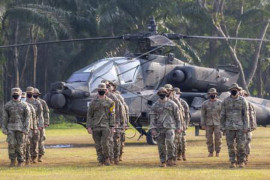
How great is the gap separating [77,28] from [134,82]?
62.1 ft

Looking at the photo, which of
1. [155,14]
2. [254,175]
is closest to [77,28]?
[155,14]

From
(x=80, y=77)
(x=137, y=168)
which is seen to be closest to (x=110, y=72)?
(x=80, y=77)

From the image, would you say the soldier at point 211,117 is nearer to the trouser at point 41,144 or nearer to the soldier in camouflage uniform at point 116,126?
the soldier in camouflage uniform at point 116,126

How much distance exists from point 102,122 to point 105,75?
8.06m

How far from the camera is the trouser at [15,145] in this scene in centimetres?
1795

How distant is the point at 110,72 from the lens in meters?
26.1

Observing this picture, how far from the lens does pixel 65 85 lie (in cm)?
2559

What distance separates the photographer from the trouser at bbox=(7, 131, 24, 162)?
1795 centimetres

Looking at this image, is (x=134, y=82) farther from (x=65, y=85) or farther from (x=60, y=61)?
(x=60, y=61)

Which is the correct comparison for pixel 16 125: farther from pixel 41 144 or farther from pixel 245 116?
pixel 245 116

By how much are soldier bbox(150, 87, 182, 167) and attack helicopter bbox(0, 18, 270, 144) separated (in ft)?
21.8

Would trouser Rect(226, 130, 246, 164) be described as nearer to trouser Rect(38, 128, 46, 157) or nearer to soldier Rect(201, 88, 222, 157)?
soldier Rect(201, 88, 222, 157)

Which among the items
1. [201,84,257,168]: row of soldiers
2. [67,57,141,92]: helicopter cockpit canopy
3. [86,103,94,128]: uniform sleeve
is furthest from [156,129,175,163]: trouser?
[67,57,141,92]: helicopter cockpit canopy

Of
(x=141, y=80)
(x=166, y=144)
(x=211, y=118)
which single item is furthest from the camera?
(x=141, y=80)
